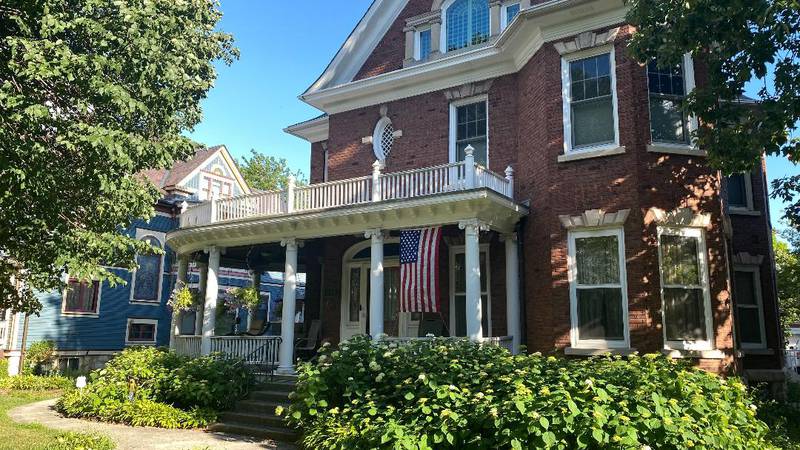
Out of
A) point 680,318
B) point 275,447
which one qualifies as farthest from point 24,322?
point 680,318

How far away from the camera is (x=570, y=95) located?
12352 mm

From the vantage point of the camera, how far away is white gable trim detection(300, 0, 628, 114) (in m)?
12.1

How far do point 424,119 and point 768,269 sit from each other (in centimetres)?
998

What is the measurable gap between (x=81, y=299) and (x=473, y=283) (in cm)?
1938

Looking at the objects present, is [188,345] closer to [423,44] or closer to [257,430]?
[257,430]

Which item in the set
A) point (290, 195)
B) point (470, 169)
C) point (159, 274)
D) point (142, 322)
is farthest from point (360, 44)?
point (142, 322)

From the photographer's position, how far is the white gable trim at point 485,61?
1209 cm

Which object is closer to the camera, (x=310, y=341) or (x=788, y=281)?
(x=310, y=341)

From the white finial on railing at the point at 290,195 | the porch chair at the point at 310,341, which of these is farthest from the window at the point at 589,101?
the porch chair at the point at 310,341

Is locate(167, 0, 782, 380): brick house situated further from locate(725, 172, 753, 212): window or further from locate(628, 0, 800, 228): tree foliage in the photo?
locate(628, 0, 800, 228): tree foliage

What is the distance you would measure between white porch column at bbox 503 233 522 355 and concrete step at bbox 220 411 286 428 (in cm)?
510

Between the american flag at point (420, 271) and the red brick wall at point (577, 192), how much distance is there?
208cm

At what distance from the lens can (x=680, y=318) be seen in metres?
10.9

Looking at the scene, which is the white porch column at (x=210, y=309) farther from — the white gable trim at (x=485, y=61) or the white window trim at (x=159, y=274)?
the white window trim at (x=159, y=274)
